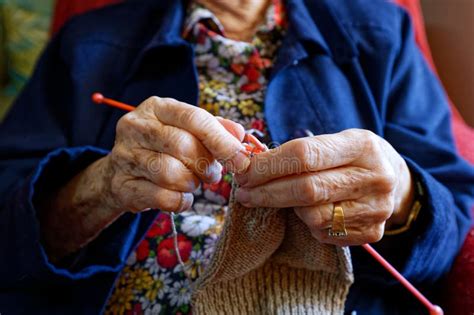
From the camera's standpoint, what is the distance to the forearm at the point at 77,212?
2.49 ft

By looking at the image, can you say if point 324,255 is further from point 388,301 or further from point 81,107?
point 81,107

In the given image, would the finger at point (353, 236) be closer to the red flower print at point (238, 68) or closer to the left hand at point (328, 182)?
the left hand at point (328, 182)

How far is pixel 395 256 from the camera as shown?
2.56ft

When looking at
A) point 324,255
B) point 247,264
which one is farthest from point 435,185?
point 247,264

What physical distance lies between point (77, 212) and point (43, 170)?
92 millimetres

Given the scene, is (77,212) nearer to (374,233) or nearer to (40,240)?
(40,240)

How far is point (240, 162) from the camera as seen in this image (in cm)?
59

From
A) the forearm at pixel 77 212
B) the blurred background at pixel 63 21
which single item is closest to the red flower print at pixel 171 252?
the forearm at pixel 77 212

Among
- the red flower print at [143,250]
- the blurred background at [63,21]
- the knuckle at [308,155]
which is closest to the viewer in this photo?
the knuckle at [308,155]

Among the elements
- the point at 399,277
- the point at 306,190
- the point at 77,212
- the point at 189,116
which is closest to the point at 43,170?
the point at 77,212

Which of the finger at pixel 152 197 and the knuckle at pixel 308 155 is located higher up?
the knuckle at pixel 308 155

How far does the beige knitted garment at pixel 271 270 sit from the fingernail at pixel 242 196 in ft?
0.07

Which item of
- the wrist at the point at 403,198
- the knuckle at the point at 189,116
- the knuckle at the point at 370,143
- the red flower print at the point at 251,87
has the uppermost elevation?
the knuckle at the point at 189,116

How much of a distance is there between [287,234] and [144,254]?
0.28 meters
